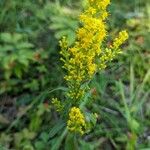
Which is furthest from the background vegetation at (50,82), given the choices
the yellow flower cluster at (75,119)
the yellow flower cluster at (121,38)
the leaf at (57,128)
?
the yellow flower cluster at (121,38)

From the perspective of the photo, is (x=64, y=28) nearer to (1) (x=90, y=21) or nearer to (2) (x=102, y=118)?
(2) (x=102, y=118)

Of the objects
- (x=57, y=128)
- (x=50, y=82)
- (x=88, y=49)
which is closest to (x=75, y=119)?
(x=57, y=128)

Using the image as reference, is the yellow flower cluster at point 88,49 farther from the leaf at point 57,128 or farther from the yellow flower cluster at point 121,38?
the leaf at point 57,128

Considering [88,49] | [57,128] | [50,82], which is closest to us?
[88,49]

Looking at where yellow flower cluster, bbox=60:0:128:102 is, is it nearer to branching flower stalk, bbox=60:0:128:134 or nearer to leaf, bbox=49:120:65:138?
branching flower stalk, bbox=60:0:128:134

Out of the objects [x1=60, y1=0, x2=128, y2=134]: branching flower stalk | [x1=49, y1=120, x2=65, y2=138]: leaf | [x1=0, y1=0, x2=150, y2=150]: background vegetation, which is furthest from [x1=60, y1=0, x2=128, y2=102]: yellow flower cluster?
[x1=0, y1=0, x2=150, y2=150]: background vegetation

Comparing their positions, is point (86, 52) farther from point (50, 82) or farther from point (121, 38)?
point (50, 82)

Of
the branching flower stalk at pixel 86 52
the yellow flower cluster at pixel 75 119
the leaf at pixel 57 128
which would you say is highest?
the branching flower stalk at pixel 86 52
